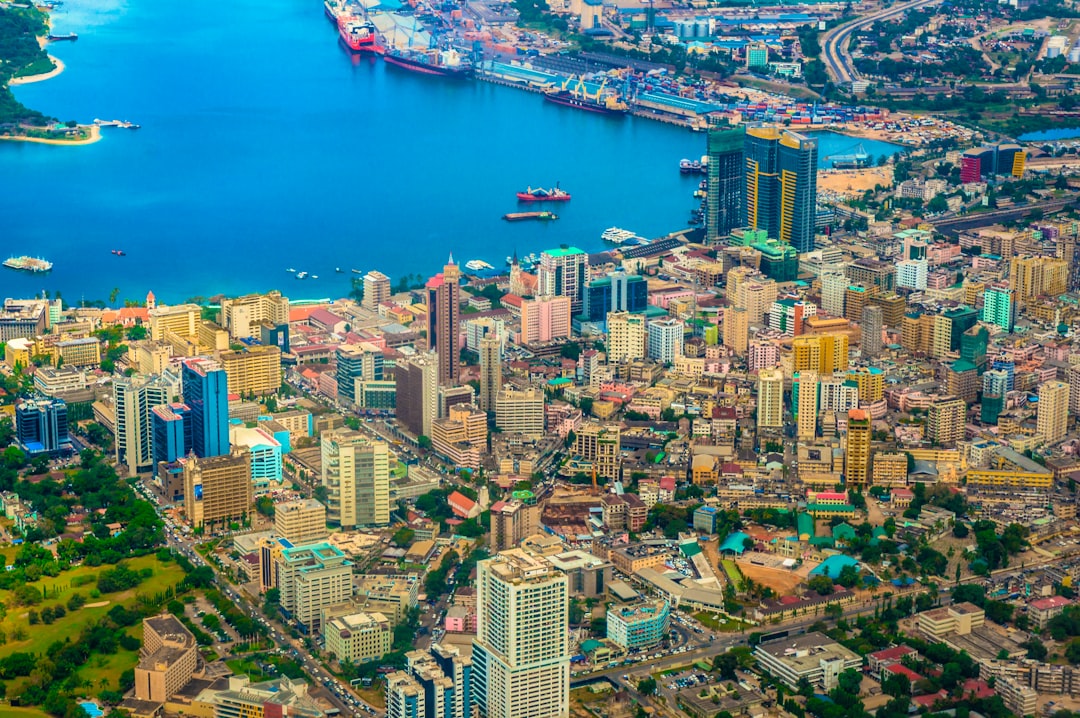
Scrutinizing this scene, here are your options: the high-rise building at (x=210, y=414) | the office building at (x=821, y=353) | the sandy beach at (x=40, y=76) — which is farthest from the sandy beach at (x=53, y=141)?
the office building at (x=821, y=353)

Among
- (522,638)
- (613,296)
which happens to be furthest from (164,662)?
(613,296)

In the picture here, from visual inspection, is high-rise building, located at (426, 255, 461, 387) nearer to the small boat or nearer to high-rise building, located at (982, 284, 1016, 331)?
high-rise building, located at (982, 284, 1016, 331)

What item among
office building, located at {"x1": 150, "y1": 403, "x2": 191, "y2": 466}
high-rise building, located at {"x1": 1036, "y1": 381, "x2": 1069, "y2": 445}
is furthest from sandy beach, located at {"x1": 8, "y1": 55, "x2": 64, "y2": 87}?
high-rise building, located at {"x1": 1036, "y1": 381, "x2": 1069, "y2": 445}

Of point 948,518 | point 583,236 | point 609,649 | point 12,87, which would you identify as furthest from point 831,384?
point 12,87

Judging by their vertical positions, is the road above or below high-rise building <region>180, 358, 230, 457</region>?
above

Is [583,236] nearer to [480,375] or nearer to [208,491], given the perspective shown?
[480,375]

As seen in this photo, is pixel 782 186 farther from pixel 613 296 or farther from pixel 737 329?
pixel 737 329

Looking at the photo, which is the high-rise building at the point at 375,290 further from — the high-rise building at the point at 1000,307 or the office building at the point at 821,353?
the high-rise building at the point at 1000,307
